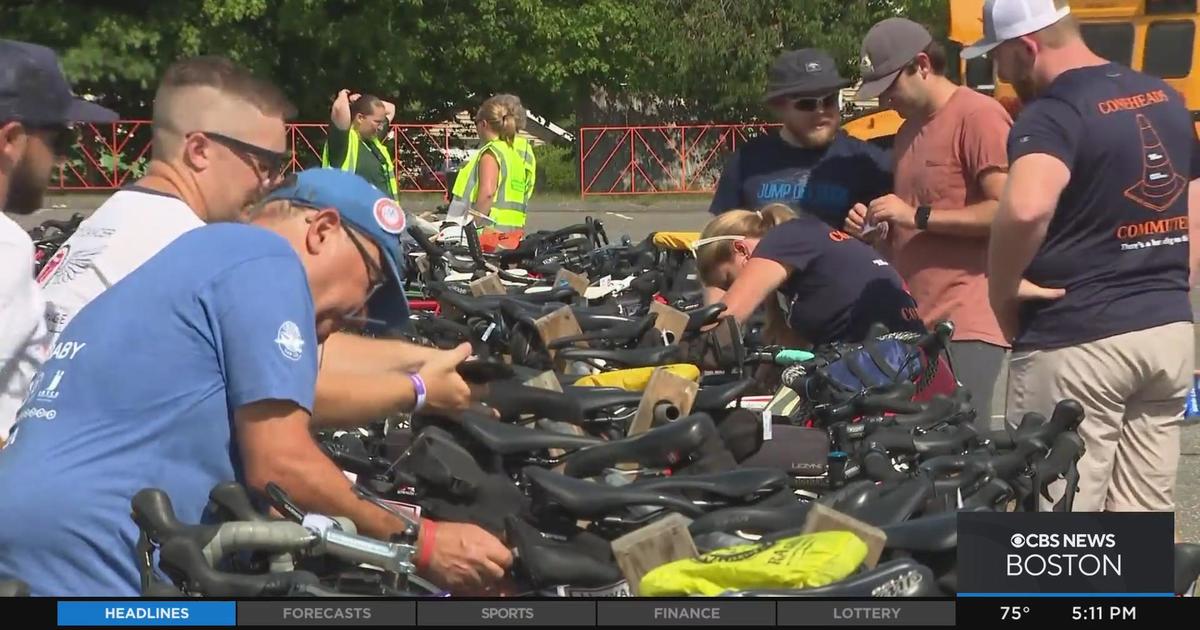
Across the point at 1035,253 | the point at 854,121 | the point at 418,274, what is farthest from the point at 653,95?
A: the point at 1035,253

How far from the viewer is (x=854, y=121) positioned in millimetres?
17266

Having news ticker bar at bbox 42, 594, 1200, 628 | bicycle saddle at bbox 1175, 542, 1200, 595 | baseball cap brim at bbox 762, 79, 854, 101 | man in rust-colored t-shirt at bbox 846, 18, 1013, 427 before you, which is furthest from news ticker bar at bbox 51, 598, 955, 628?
baseball cap brim at bbox 762, 79, 854, 101

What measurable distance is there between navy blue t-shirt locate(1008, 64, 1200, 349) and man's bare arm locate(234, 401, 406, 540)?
2082 millimetres

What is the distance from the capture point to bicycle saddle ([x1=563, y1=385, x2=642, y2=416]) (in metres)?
3.63

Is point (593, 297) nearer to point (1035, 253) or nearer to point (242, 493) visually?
point (1035, 253)

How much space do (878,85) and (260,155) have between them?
2.59m

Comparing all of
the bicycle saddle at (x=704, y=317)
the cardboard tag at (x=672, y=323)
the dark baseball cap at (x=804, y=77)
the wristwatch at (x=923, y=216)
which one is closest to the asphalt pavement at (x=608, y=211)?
the dark baseball cap at (x=804, y=77)

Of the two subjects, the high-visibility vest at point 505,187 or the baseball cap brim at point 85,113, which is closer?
the baseball cap brim at point 85,113

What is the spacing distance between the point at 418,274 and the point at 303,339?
16.5ft

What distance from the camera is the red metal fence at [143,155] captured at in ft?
93.5

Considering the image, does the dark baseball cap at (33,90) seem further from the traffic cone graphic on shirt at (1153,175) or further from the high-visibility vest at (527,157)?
the high-visibility vest at (527,157)

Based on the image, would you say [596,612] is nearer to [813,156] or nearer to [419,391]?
[419,391]

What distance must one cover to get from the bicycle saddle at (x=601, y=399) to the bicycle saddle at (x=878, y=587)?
4.22 ft

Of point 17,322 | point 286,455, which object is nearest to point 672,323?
point 17,322
